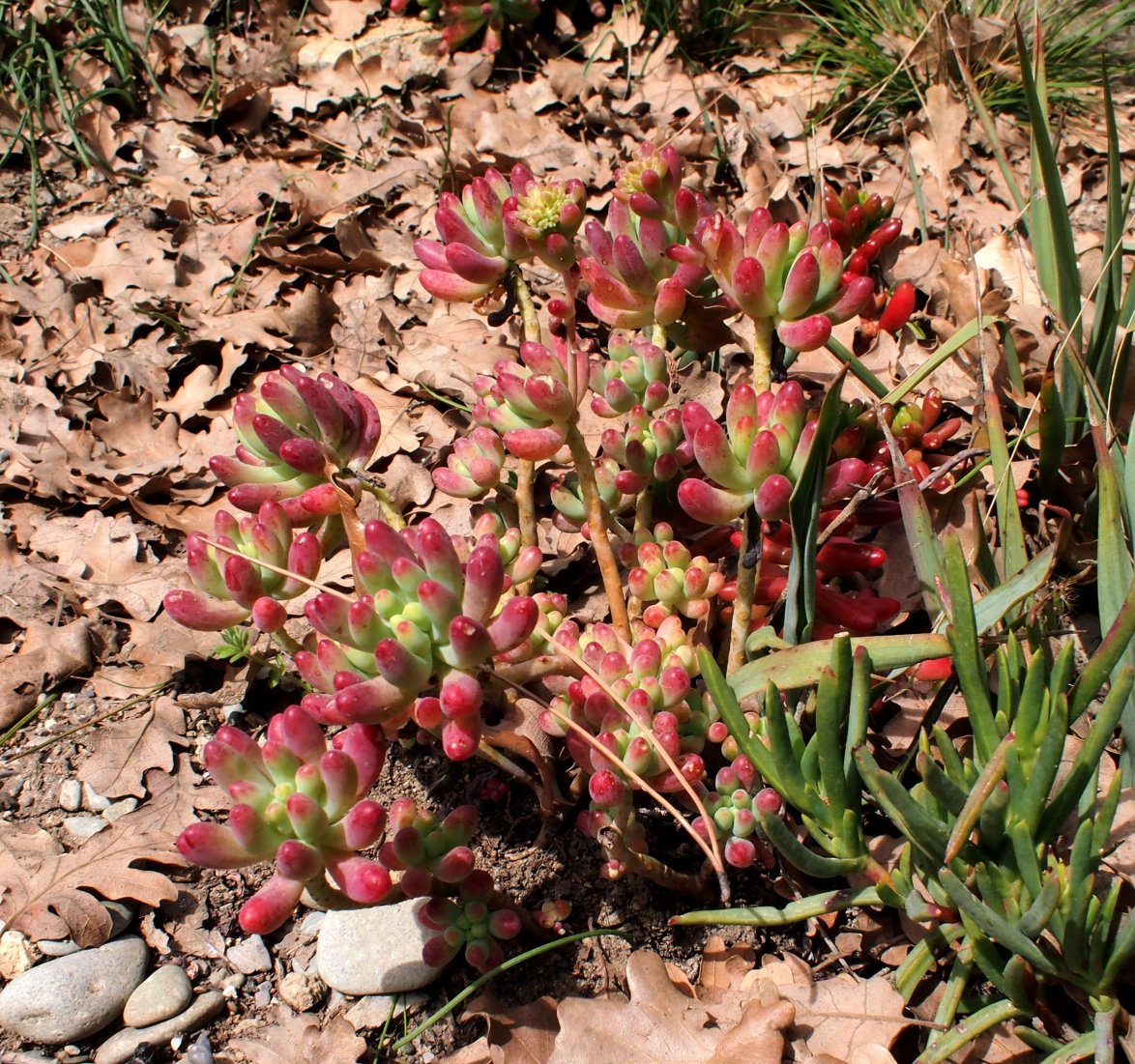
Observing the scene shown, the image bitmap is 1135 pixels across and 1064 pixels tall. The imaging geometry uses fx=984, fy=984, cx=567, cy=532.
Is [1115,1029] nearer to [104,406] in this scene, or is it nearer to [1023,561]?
[1023,561]

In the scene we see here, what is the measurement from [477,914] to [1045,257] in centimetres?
187

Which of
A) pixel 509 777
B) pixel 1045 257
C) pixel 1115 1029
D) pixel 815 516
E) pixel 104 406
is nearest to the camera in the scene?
pixel 1115 1029

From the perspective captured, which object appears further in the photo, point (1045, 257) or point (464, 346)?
point (464, 346)

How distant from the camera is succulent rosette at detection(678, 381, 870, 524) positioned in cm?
154

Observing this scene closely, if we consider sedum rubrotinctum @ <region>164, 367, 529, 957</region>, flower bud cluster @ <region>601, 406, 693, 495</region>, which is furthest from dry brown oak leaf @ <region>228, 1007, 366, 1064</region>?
flower bud cluster @ <region>601, 406, 693, 495</region>

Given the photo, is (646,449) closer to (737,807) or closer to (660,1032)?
(737,807)

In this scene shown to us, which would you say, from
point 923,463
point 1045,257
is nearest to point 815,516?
point 923,463

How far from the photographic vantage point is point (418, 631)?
1433 mm

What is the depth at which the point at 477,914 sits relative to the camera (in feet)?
5.48

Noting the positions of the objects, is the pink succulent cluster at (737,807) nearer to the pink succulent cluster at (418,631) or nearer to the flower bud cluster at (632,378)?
the pink succulent cluster at (418,631)

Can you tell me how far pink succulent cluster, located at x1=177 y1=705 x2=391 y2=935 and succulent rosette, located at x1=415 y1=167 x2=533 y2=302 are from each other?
99 centimetres

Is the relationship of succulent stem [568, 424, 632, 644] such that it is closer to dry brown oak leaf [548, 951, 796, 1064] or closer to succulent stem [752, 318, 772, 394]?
succulent stem [752, 318, 772, 394]

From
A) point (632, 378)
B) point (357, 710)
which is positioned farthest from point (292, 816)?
point (632, 378)

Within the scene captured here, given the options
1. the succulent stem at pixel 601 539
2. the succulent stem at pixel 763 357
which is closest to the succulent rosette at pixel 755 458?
the succulent stem at pixel 763 357
